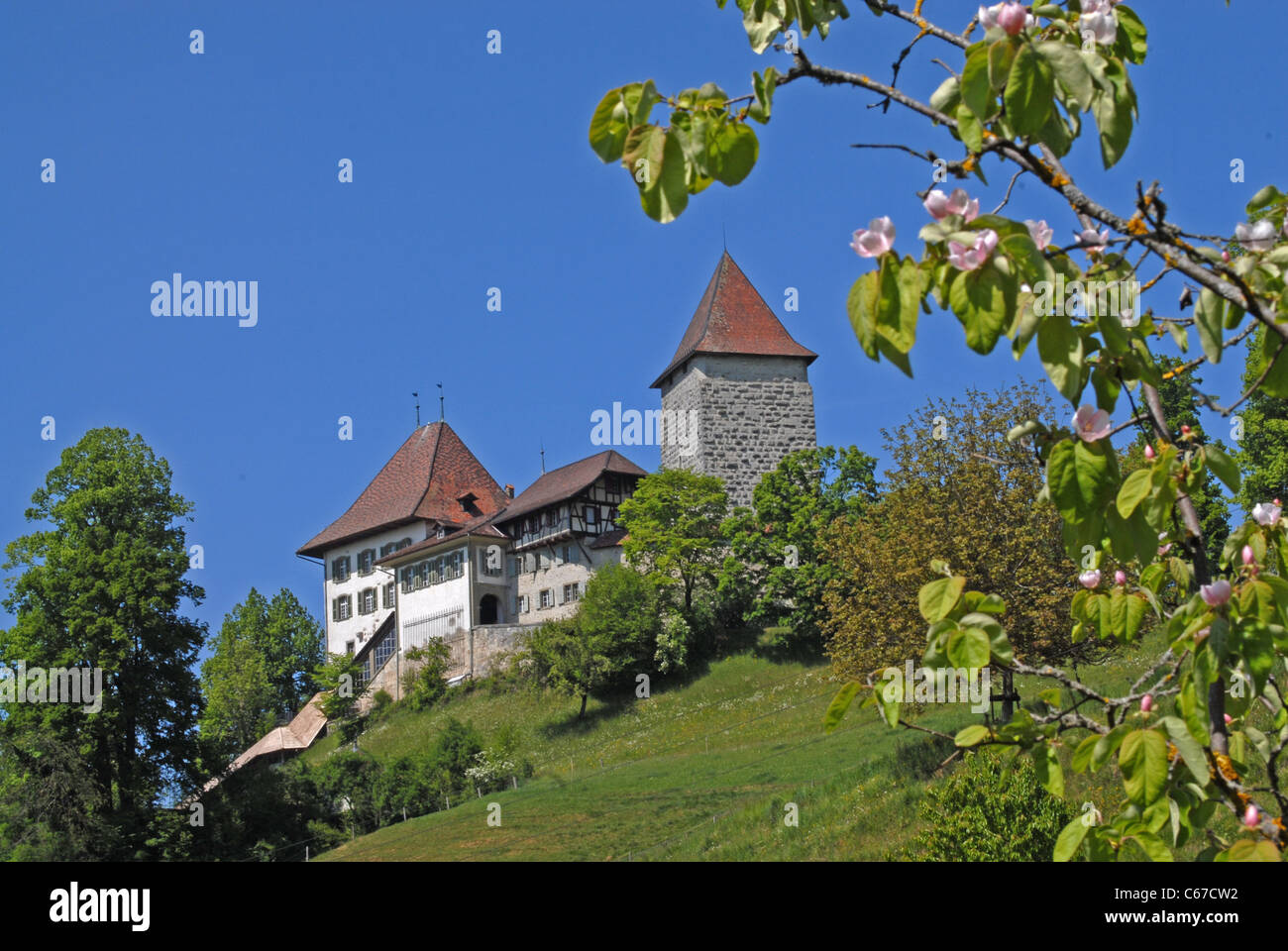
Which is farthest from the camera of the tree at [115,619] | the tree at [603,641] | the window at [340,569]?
the window at [340,569]

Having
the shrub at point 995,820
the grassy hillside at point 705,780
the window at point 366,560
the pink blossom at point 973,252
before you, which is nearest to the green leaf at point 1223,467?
the pink blossom at point 973,252

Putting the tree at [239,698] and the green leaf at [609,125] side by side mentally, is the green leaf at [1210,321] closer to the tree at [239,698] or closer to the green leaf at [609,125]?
the green leaf at [609,125]

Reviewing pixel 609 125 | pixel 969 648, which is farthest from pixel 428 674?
pixel 609 125

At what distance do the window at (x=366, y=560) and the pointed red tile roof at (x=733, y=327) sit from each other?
17.5 meters

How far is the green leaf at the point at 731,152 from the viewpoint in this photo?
2693 millimetres

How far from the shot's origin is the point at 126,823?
32.1 m

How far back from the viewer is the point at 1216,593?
281 cm

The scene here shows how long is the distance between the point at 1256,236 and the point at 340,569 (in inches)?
2735

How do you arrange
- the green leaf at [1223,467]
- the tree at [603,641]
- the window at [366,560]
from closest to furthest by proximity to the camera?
the green leaf at [1223,467] → the tree at [603,641] → the window at [366,560]

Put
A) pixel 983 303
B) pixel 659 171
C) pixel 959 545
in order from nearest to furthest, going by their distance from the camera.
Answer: pixel 983 303 < pixel 659 171 < pixel 959 545

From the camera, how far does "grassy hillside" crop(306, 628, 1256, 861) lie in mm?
21391

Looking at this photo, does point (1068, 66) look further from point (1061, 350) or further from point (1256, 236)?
point (1256, 236)
